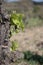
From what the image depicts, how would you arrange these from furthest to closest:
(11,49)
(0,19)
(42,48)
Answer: (42,48), (11,49), (0,19)

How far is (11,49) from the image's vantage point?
6430 millimetres

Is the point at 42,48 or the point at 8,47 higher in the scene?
the point at 8,47

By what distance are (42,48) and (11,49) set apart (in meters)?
3.70

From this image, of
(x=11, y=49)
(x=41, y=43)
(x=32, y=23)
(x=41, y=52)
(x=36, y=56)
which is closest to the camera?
(x=11, y=49)

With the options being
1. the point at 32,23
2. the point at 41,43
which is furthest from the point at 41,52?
the point at 32,23

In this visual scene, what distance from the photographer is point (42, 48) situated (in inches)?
395

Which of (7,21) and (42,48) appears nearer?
(7,21)

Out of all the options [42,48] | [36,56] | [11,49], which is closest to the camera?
[11,49]

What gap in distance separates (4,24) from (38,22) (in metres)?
11.4

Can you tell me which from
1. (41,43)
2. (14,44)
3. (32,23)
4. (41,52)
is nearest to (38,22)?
(32,23)

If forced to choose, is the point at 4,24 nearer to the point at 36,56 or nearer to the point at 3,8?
the point at 3,8

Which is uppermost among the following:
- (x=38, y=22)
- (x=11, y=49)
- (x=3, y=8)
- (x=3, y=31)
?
(x=3, y=8)

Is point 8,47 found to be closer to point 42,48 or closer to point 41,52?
point 41,52

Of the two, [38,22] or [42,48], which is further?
[38,22]
